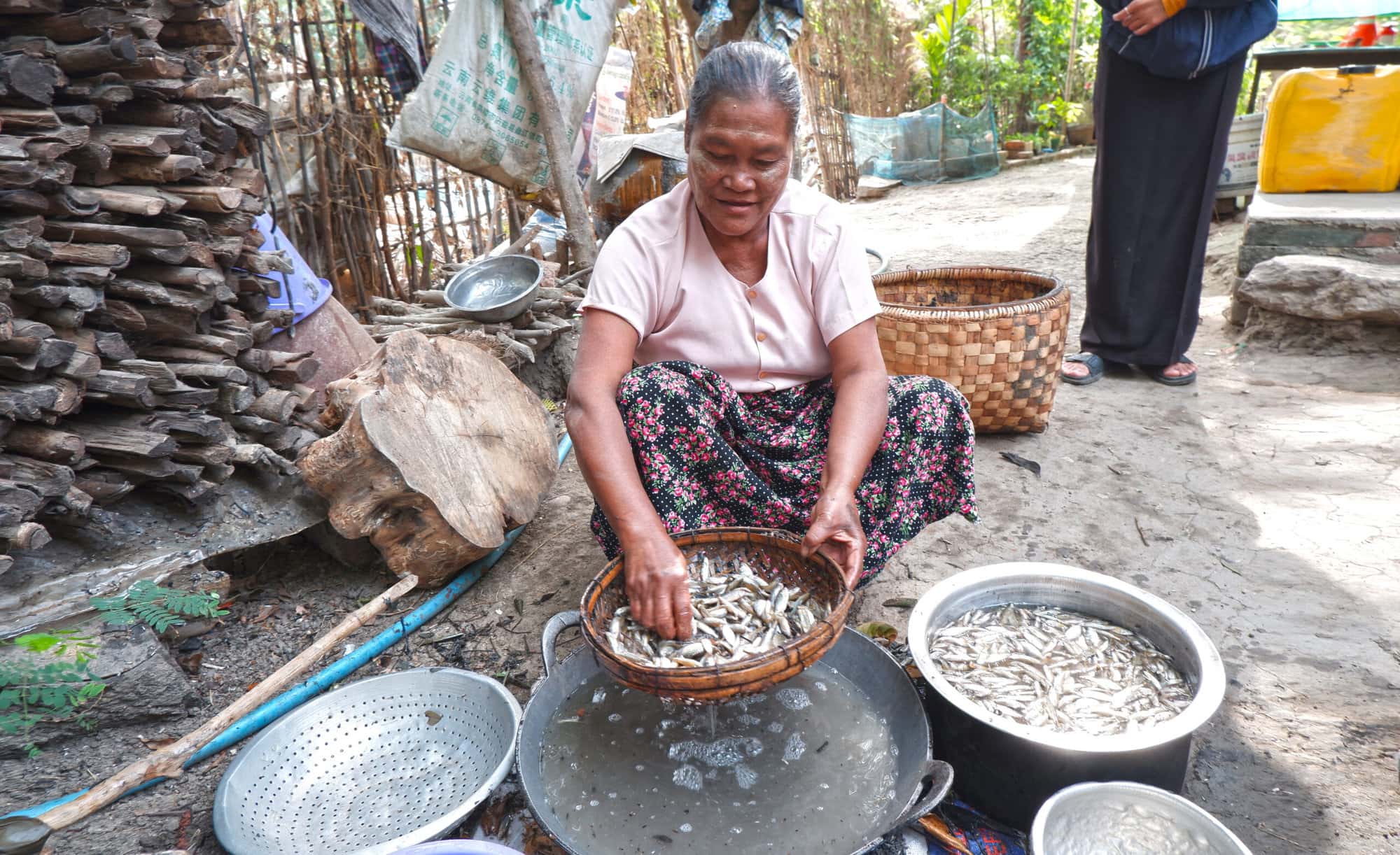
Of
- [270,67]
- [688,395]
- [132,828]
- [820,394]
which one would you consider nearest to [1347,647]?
[820,394]

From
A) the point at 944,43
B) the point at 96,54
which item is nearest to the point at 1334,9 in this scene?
the point at 944,43

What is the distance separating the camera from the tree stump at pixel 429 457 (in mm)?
2496

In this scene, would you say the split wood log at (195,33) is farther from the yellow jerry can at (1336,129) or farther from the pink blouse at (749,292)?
the yellow jerry can at (1336,129)

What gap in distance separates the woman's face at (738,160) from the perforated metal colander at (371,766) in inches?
52.6

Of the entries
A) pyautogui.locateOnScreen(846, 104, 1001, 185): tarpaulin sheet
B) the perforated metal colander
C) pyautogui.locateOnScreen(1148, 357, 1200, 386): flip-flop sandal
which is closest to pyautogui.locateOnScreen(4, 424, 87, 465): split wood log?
the perforated metal colander

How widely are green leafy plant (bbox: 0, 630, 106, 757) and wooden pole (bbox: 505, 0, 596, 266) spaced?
10.1 feet

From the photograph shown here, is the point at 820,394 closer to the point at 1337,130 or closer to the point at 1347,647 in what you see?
the point at 1347,647

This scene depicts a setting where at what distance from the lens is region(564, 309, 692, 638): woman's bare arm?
1730 mm

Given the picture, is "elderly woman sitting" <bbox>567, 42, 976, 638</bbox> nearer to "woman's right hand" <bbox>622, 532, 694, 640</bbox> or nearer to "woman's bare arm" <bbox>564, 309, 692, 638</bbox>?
"woman's bare arm" <bbox>564, 309, 692, 638</bbox>

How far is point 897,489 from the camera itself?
7.18ft

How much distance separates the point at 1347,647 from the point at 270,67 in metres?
5.31

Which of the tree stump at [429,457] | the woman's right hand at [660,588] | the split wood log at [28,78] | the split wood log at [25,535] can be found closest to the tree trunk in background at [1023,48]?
the tree stump at [429,457]

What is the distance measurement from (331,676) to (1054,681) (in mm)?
1920

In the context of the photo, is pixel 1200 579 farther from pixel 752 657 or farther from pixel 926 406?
pixel 752 657
